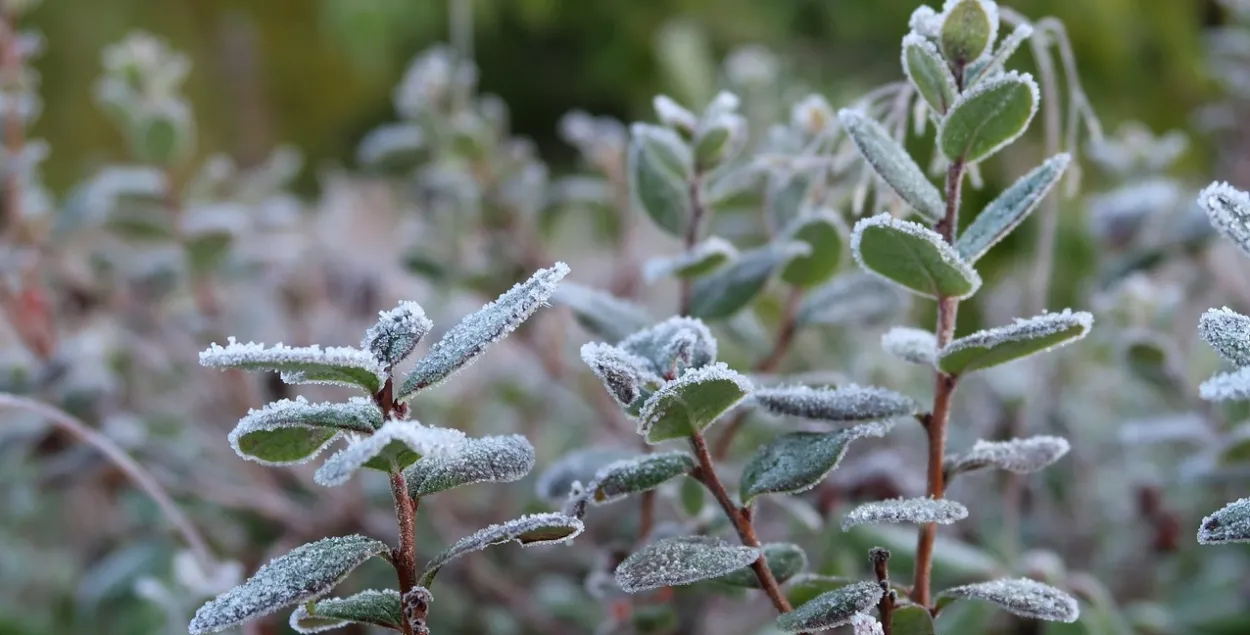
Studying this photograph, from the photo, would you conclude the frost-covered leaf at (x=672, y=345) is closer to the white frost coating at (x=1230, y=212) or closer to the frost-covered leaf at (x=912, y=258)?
the frost-covered leaf at (x=912, y=258)

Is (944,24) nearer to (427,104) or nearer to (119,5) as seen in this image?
(427,104)

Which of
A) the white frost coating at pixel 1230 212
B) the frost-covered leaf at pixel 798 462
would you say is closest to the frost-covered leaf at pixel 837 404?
the frost-covered leaf at pixel 798 462

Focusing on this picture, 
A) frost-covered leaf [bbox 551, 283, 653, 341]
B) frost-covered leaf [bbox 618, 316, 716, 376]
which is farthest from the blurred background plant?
frost-covered leaf [bbox 618, 316, 716, 376]

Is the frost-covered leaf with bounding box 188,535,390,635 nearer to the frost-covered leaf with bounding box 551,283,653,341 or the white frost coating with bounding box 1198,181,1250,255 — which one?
the frost-covered leaf with bounding box 551,283,653,341

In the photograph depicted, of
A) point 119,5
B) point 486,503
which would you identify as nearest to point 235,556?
point 486,503

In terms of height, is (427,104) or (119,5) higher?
(119,5)

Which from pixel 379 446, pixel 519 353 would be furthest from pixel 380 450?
pixel 519 353
